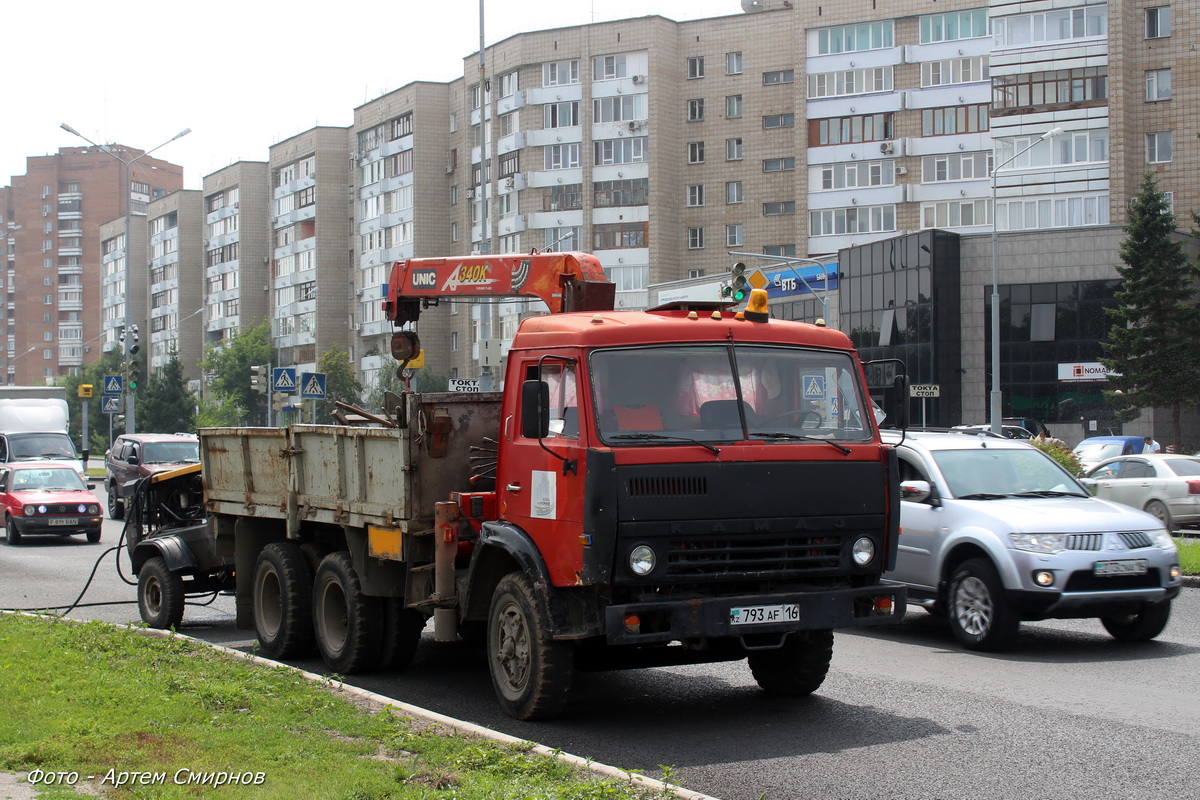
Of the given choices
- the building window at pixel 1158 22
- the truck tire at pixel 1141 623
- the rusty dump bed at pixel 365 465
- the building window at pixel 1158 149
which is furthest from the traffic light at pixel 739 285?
the building window at pixel 1158 22

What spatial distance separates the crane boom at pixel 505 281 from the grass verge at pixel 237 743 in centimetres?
348

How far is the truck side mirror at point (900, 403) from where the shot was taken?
28.5 ft

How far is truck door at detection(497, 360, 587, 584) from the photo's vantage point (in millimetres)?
7609

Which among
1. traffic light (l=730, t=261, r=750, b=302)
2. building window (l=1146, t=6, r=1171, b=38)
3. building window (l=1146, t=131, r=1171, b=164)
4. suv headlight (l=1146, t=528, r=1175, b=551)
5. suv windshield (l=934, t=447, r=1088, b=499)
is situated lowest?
suv headlight (l=1146, t=528, r=1175, b=551)

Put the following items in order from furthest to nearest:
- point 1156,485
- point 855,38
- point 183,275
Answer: point 183,275, point 855,38, point 1156,485

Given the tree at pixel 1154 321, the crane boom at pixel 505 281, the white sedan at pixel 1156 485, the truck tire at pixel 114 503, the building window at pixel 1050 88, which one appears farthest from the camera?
the building window at pixel 1050 88

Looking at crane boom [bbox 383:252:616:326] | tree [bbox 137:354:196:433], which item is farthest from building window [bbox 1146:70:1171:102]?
tree [bbox 137:354:196:433]

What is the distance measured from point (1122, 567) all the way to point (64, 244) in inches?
6181

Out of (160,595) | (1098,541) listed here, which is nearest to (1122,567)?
(1098,541)

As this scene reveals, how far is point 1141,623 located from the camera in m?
11.0

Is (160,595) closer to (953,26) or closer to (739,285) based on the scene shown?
(739,285)

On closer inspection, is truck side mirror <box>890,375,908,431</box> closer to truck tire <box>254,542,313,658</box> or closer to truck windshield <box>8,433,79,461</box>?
truck tire <box>254,542,313,658</box>

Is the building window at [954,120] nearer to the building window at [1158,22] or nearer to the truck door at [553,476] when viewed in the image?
the building window at [1158,22]

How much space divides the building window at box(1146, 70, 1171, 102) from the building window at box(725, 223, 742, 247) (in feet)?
73.0
